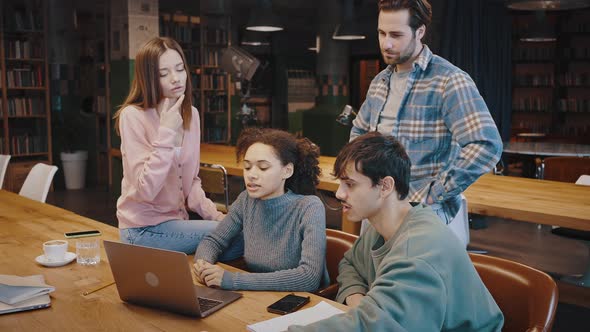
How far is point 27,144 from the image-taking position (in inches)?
327

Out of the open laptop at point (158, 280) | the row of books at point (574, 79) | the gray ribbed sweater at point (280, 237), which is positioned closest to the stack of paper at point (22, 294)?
the open laptop at point (158, 280)

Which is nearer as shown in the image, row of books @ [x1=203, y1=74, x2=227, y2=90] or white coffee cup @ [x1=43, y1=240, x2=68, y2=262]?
white coffee cup @ [x1=43, y1=240, x2=68, y2=262]

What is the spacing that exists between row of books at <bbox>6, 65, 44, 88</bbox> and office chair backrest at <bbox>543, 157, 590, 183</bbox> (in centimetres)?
668

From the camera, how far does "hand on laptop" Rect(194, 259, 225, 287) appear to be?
6.25 feet

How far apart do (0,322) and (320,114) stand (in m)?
9.69

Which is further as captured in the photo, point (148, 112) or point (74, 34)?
point (74, 34)

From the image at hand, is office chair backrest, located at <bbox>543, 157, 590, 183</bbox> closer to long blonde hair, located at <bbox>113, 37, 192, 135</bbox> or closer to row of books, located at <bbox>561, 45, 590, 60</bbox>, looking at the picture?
long blonde hair, located at <bbox>113, 37, 192, 135</bbox>

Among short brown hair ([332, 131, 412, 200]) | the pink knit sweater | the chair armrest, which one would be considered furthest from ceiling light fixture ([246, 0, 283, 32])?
short brown hair ([332, 131, 412, 200])

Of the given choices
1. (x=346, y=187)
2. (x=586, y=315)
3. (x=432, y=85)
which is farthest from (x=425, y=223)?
(x=586, y=315)

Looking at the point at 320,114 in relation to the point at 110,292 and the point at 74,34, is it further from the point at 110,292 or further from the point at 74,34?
the point at 110,292

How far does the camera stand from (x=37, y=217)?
2.98m

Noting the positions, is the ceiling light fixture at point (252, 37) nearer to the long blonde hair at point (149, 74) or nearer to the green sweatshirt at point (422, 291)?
the long blonde hair at point (149, 74)

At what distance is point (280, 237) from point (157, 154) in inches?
22.7

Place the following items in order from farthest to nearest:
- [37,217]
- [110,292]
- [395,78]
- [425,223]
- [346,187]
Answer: [37,217] → [395,78] → [110,292] → [346,187] → [425,223]
